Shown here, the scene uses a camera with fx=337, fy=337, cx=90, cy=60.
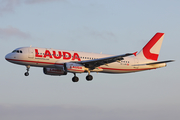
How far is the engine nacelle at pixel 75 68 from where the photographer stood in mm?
51125

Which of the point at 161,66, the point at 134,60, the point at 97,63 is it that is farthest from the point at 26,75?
the point at 161,66

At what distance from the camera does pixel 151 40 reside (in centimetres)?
6391

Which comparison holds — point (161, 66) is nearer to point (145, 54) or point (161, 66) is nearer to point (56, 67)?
point (145, 54)

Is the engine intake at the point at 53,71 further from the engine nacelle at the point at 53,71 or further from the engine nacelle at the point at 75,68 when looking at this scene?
the engine nacelle at the point at 75,68

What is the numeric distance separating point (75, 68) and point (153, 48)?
734 inches

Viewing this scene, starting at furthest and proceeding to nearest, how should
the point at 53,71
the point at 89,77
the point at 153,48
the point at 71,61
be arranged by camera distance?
the point at 153,48 → the point at 53,71 → the point at 89,77 → the point at 71,61

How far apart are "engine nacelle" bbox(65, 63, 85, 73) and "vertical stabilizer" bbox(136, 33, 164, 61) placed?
14056mm

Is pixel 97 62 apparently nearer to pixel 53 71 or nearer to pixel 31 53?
pixel 53 71

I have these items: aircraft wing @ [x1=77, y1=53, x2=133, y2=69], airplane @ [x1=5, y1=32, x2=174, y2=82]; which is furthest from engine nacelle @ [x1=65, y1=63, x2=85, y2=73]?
aircraft wing @ [x1=77, y1=53, x2=133, y2=69]

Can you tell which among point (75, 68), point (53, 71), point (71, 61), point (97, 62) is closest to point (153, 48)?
point (97, 62)

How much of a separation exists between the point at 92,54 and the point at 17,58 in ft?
40.3

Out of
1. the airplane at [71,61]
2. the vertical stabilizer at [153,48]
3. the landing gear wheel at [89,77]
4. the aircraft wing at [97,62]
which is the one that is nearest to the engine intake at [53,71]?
the airplane at [71,61]

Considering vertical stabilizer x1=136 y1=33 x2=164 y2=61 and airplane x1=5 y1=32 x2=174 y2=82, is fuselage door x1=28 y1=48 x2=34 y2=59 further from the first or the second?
vertical stabilizer x1=136 y1=33 x2=164 y2=61

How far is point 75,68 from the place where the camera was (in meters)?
51.5
